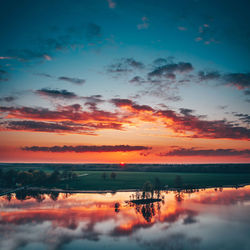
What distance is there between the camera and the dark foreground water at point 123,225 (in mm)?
36875

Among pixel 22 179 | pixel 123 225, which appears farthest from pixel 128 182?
pixel 123 225

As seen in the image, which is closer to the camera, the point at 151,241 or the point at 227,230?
the point at 151,241

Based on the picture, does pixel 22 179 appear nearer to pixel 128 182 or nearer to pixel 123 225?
pixel 128 182

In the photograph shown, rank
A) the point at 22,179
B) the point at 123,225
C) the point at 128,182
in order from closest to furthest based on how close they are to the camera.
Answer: the point at 123,225, the point at 22,179, the point at 128,182

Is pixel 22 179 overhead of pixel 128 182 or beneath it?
overhead

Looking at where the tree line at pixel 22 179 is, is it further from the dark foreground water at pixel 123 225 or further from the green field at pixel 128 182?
the dark foreground water at pixel 123 225

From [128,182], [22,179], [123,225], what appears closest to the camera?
[123,225]

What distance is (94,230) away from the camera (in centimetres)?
4294

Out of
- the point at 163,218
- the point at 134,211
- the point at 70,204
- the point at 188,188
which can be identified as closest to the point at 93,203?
the point at 70,204

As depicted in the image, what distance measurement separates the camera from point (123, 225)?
46719mm

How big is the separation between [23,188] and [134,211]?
62.0m

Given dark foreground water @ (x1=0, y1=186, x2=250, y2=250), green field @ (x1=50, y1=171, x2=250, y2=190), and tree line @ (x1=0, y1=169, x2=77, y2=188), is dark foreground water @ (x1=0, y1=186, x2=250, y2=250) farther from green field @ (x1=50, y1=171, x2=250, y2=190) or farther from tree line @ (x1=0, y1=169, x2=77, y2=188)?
tree line @ (x1=0, y1=169, x2=77, y2=188)

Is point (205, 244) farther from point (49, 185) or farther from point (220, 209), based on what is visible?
point (49, 185)

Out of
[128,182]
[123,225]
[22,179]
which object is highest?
[22,179]
